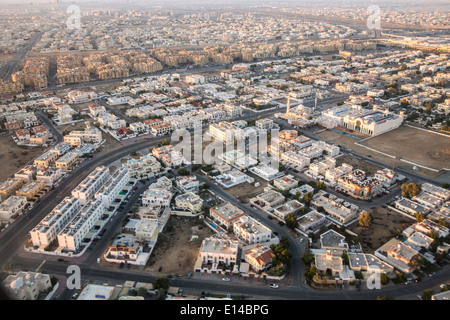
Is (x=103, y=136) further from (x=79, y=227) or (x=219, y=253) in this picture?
(x=219, y=253)

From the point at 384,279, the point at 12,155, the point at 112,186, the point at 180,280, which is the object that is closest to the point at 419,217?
the point at 384,279

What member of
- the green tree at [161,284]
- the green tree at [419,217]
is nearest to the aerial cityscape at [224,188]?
the green tree at [161,284]

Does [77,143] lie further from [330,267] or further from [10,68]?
[10,68]

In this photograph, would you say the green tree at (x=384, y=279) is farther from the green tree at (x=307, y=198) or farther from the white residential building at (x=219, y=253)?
the green tree at (x=307, y=198)

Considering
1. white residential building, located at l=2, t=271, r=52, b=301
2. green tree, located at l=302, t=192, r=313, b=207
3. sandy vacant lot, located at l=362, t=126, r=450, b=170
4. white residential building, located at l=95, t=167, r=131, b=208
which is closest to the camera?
white residential building, located at l=2, t=271, r=52, b=301

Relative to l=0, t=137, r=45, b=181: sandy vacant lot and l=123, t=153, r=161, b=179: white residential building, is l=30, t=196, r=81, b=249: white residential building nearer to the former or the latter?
l=123, t=153, r=161, b=179: white residential building

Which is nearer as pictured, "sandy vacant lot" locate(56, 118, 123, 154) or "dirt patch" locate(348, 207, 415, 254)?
"dirt patch" locate(348, 207, 415, 254)

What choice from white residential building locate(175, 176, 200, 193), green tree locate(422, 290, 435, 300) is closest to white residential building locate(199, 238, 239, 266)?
white residential building locate(175, 176, 200, 193)
